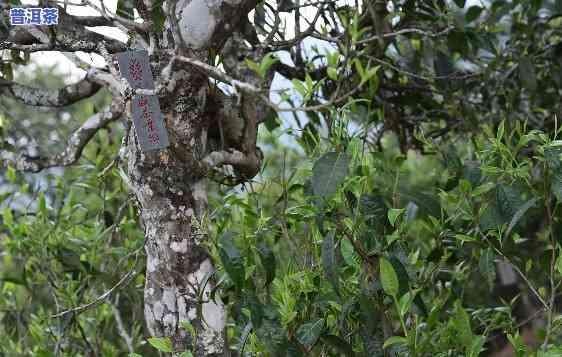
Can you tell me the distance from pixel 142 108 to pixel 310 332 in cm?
62

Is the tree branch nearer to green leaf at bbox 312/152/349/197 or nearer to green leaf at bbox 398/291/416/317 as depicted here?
green leaf at bbox 312/152/349/197

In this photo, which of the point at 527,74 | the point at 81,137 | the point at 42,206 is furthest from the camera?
the point at 527,74

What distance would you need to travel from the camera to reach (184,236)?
187 centimetres

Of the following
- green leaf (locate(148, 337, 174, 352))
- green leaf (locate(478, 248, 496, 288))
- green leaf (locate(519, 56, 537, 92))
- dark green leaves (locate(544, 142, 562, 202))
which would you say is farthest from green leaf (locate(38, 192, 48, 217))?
green leaf (locate(519, 56, 537, 92))

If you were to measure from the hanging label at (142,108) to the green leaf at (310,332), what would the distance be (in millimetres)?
513

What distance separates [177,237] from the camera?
6.10ft

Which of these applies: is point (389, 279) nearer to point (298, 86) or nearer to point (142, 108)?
point (298, 86)

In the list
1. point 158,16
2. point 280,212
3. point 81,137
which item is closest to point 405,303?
point 280,212

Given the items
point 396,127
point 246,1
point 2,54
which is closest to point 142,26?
point 246,1

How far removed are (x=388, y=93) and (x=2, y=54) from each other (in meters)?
1.40

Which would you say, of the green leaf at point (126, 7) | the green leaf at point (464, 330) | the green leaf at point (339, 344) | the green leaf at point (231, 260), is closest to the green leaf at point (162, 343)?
the green leaf at point (231, 260)

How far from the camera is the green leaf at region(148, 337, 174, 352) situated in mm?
1738

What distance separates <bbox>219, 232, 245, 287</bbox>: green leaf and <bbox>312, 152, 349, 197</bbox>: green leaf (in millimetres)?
215

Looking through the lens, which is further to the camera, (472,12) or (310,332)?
(472,12)
